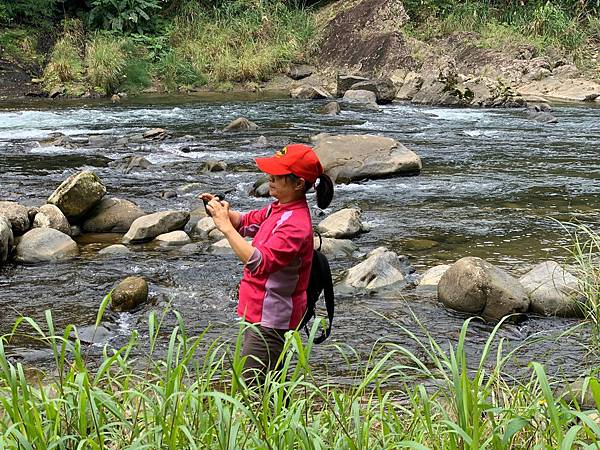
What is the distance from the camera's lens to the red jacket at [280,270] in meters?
3.20

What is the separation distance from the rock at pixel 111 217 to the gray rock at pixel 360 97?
1033 centimetres

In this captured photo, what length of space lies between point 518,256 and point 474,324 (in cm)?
166

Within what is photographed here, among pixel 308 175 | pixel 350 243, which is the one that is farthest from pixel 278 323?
pixel 350 243

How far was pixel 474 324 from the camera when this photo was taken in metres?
5.39

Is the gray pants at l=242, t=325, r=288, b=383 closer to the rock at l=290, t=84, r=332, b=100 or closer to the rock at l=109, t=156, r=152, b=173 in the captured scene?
the rock at l=109, t=156, r=152, b=173

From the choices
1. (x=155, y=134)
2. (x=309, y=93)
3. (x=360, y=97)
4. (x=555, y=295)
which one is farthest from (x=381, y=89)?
(x=555, y=295)

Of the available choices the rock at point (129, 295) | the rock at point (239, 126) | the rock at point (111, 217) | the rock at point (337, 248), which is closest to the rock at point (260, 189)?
the rock at point (111, 217)

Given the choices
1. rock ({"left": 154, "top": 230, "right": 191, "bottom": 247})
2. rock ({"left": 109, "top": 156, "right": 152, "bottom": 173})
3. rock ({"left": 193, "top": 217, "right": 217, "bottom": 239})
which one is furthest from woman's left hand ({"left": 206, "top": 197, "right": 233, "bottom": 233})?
rock ({"left": 109, "top": 156, "right": 152, "bottom": 173})

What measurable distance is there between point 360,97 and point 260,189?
9288 millimetres

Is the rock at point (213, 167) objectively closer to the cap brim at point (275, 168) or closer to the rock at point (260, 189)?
the rock at point (260, 189)

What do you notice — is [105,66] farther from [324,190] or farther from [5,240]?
[324,190]

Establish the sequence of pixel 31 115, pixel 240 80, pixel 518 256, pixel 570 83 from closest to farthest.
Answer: pixel 518 256
pixel 31 115
pixel 570 83
pixel 240 80

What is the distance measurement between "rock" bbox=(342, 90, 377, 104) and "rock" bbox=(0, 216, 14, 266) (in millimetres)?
11810

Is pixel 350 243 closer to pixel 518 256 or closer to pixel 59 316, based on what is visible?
pixel 518 256
